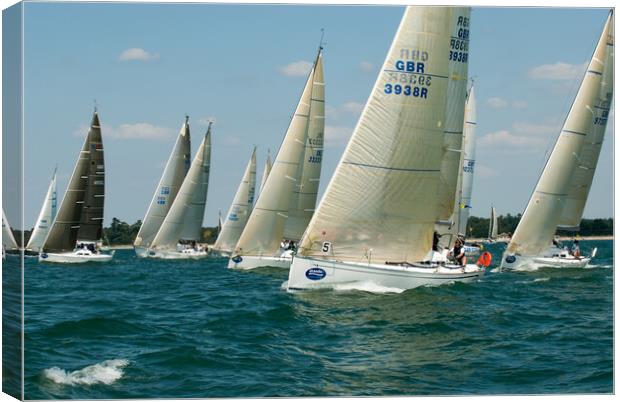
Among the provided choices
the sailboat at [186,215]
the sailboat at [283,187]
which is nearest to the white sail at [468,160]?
the sailboat at [283,187]

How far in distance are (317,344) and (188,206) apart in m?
39.4

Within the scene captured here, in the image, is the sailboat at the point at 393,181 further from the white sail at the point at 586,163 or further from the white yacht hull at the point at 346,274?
the white sail at the point at 586,163

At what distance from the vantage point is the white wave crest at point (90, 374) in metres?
12.2

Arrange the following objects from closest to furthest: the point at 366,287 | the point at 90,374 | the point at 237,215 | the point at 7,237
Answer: the point at 7,237, the point at 90,374, the point at 366,287, the point at 237,215

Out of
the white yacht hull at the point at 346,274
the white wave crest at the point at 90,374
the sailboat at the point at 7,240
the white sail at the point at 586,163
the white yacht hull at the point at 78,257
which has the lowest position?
the white wave crest at the point at 90,374

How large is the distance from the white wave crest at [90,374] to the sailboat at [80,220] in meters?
24.0

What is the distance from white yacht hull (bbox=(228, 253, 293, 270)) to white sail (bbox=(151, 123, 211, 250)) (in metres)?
16.0

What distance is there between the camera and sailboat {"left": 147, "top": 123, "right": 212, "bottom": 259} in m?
52.8

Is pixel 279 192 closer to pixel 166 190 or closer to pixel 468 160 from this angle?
pixel 468 160

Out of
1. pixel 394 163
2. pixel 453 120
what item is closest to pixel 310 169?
pixel 453 120

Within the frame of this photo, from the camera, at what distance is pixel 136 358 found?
43.4ft

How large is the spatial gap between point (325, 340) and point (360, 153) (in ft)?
23.2

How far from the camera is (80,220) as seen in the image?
39812mm

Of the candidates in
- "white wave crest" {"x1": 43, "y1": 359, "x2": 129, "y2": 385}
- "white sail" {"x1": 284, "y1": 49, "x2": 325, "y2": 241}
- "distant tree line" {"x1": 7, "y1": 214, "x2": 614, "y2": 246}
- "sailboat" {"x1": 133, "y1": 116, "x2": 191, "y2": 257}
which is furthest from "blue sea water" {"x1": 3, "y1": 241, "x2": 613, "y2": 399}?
"sailboat" {"x1": 133, "y1": 116, "x2": 191, "y2": 257}
